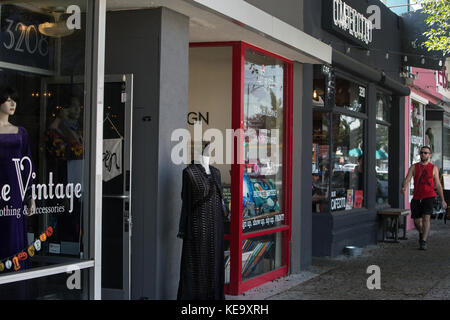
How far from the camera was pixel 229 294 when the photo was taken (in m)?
7.34

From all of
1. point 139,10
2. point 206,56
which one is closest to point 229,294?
point 206,56

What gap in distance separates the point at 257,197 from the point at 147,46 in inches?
107

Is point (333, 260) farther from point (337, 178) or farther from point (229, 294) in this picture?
point (229, 294)

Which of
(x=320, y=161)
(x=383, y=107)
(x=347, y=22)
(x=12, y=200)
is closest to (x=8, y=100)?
(x=12, y=200)

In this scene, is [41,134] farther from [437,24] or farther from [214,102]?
[437,24]

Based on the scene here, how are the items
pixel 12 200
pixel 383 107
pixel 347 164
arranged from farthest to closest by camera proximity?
1. pixel 383 107
2. pixel 347 164
3. pixel 12 200

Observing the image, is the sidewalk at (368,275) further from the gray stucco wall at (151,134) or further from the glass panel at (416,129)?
the glass panel at (416,129)

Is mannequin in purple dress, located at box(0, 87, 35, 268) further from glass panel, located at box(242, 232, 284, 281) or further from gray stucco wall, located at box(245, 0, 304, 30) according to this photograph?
gray stucco wall, located at box(245, 0, 304, 30)

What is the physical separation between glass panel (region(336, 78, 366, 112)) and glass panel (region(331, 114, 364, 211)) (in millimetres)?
217

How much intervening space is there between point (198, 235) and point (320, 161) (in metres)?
4.74

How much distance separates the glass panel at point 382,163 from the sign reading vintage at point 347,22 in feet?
7.65

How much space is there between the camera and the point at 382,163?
13328 millimetres

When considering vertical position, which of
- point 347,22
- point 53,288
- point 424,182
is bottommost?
point 53,288

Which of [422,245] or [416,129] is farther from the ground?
[416,129]
